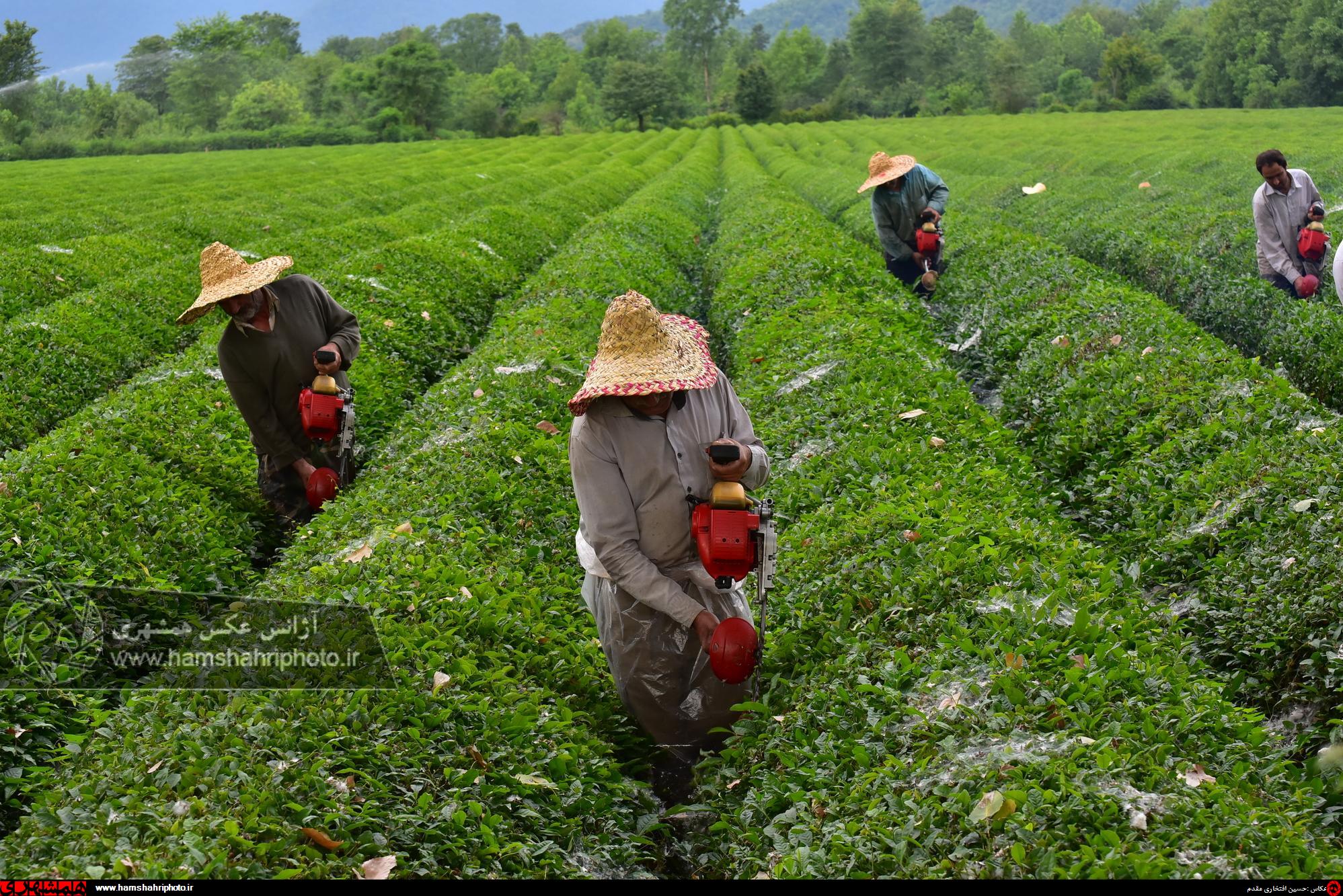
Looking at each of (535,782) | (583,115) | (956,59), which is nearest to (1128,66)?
(956,59)

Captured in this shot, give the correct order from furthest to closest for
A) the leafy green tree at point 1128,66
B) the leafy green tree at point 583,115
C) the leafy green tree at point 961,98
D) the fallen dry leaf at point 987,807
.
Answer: the leafy green tree at point 583,115
the leafy green tree at point 961,98
the leafy green tree at point 1128,66
the fallen dry leaf at point 987,807

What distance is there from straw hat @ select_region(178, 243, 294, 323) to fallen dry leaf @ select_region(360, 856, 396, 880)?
4.27 meters

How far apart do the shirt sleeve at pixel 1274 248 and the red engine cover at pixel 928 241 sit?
3.24 meters

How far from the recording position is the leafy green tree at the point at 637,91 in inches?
3492

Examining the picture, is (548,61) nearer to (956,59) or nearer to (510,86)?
(510,86)

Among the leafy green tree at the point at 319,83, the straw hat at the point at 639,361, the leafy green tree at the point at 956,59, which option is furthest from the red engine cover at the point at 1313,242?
the leafy green tree at the point at 319,83

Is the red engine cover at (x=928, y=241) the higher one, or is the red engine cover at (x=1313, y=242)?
the red engine cover at (x=928, y=241)

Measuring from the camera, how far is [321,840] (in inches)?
141

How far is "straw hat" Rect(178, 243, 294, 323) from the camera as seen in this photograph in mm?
6625

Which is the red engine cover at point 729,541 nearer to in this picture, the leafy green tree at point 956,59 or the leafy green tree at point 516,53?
the leafy green tree at point 956,59

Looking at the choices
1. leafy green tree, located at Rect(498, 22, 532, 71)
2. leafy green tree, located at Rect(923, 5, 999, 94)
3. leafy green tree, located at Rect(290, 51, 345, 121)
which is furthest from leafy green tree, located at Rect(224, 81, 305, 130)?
leafy green tree, located at Rect(923, 5, 999, 94)

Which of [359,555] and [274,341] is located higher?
[274,341]

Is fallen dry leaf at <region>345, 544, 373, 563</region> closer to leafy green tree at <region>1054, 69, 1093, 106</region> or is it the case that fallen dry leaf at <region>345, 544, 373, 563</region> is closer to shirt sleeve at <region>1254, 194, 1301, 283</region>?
shirt sleeve at <region>1254, 194, 1301, 283</region>

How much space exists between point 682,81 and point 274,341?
123232 mm
